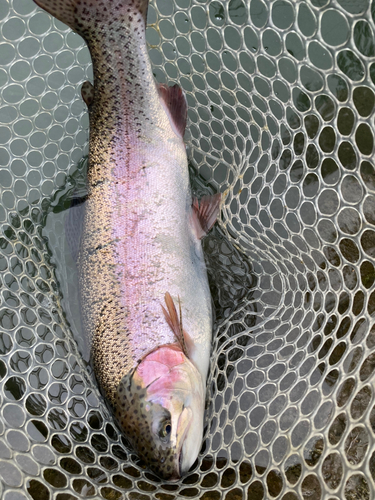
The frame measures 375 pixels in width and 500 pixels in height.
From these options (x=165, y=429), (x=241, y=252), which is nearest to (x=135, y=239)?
(x=241, y=252)

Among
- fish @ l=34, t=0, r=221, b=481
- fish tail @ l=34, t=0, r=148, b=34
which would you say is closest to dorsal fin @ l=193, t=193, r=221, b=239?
fish @ l=34, t=0, r=221, b=481

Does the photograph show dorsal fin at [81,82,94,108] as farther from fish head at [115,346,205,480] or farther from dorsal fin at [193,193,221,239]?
fish head at [115,346,205,480]

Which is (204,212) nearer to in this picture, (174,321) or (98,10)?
(174,321)

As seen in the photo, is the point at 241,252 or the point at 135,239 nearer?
the point at 135,239

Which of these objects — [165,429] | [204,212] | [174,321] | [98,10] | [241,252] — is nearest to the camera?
[165,429]

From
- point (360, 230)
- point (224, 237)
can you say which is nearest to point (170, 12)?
point (224, 237)

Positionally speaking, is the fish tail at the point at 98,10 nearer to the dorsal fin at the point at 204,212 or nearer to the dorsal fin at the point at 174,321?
the dorsal fin at the point at 204,212
